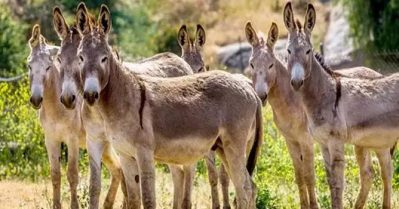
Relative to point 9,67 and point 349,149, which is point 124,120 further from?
point 9,67

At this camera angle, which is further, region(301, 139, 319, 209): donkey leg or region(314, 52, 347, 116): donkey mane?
region(301, 139, 319, 209): donkey leg

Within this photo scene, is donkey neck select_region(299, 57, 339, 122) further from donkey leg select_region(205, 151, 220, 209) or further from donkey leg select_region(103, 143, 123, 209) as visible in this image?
donkey leg select_region(103, 143, 123, 209)

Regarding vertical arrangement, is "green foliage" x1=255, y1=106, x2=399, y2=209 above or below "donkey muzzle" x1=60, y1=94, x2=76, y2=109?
below

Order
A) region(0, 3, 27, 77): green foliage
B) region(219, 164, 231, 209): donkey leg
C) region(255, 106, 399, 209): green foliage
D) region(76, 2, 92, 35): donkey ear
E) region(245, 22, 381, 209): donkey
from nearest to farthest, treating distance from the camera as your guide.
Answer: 1. region(76, 2, 92, 35): donkey ear
2. region(245, 22, 381, 209): donkey
3. region(219, 164, 231, 209): donkey leg
4. region(255, 106, 399, 209): green foliage
5. region(0, 3, 27, 77): green foliage

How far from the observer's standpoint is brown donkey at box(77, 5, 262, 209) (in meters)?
8.81

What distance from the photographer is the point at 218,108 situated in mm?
9508

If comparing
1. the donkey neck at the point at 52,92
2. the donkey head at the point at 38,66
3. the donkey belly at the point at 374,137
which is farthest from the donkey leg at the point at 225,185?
the donkey head at the point at 38,66

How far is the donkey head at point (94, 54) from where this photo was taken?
8.51m

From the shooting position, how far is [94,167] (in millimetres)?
9805

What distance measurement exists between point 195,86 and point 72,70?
1140 millimetres

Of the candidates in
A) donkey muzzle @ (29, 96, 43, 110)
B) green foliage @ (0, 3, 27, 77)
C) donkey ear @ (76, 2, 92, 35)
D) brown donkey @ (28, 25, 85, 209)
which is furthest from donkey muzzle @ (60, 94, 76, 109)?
green foliage @ (0, 3, 27, 77)

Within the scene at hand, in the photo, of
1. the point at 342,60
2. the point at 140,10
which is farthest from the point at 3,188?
the point at 140,10

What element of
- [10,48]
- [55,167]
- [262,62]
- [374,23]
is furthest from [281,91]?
[374,23]

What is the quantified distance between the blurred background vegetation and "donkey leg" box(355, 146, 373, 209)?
570mm
